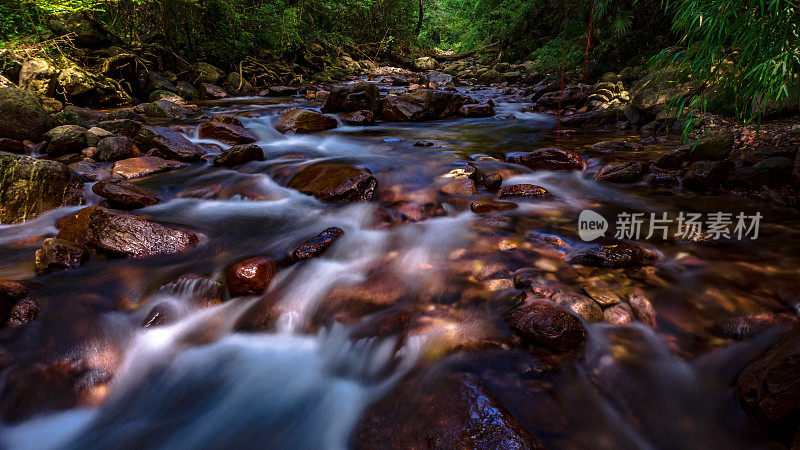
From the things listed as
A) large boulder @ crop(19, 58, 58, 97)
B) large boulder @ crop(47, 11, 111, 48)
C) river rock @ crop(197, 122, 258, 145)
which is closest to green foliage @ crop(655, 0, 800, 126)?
river rock @ crop(197, 122, 258, 145)

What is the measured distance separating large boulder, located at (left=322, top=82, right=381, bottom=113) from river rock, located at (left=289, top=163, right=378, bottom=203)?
197 inches

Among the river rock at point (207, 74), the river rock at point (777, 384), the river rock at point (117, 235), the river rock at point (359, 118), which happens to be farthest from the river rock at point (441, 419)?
the river rock at point (207, 74)

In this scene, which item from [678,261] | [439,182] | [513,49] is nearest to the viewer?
[678,261]

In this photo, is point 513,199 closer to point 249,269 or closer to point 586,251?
point 586,251

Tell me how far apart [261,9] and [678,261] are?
17025 millimetres

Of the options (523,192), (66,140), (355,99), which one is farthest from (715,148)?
(66,140)

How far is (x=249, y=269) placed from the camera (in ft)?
9.68

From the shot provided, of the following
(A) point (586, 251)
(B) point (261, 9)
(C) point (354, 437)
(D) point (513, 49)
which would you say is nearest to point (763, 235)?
(A) point (586, 251)

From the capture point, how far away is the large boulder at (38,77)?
25.9 ft

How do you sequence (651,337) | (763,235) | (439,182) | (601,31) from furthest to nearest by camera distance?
(601,31) < (439,182) < (763,235) < (651,337)

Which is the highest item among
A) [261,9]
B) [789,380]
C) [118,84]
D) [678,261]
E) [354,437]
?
[261,9]

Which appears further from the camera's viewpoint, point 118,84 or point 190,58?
point 190,58

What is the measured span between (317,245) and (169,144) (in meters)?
4.34

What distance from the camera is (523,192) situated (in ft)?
14.6
